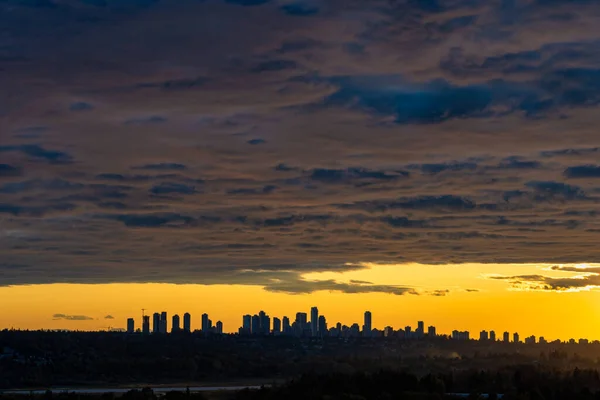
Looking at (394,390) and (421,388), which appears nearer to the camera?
(421,388)

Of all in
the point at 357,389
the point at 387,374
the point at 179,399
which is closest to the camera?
the point at 179,399

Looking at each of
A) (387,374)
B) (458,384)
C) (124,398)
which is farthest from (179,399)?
(458,384)

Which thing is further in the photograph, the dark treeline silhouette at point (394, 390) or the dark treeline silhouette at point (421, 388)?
the dark treeline silhouette at point (421, 388)

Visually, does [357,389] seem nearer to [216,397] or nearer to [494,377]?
[216,397]

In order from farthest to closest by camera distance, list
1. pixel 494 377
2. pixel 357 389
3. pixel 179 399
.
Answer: pixel 494 377 → pixel 357 389 → pixel 179 399

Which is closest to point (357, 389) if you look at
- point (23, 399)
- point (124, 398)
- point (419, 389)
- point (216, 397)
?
point (419, 389)

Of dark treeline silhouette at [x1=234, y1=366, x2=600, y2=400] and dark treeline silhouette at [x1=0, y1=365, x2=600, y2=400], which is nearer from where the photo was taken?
dark treeline silhouette at [x1=0, y1=365, x2=600, y2=400]

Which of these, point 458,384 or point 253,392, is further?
point 458,384

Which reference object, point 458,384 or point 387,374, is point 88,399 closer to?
point 387,374

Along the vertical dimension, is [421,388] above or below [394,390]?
above
